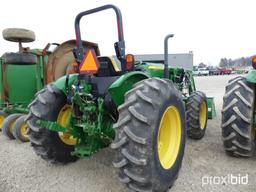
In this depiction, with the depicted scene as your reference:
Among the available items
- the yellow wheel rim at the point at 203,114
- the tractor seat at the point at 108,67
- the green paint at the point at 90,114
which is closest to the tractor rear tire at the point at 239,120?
the green paint at the point at 90,114

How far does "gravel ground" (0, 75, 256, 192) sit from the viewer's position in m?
2.86

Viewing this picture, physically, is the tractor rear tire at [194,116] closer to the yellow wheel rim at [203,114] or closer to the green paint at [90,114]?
the yellow wheel rim at [203,114]

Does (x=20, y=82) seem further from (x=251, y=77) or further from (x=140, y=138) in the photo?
(x=251, y=77)

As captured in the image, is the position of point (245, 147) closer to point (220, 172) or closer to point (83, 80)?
point (220, 172)

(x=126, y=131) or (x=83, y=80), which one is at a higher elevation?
(x=83, y=80)

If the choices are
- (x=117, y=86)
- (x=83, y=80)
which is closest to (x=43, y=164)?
(x=83, y=80)

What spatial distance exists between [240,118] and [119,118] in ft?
6.60

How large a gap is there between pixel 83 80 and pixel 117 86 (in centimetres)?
55

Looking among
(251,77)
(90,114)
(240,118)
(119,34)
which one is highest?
(119,34)

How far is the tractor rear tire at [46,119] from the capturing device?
123 inches

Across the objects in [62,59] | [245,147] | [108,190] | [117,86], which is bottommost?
[108,190]

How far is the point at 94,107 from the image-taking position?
286 cm

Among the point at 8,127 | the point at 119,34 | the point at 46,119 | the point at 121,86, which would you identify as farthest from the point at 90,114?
the point at 8,127

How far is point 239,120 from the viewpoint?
338 cm
